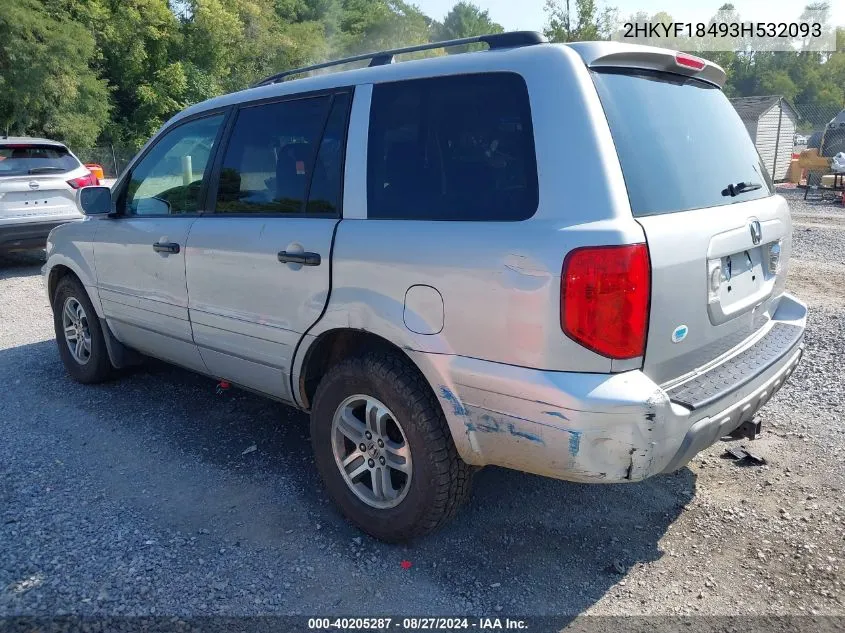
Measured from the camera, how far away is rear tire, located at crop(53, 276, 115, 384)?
16.4 feet

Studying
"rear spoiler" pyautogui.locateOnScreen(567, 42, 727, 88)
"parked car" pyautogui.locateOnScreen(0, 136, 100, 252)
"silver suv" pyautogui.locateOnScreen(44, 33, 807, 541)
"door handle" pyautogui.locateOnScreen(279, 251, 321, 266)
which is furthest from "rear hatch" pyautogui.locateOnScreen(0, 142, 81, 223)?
"rear spoiler" pyautogui.locateOnScreen(567, 42, 727, 88)

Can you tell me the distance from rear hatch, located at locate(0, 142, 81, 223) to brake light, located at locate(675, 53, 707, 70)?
852 cm

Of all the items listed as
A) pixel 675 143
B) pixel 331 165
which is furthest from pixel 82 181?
pixel 675 143

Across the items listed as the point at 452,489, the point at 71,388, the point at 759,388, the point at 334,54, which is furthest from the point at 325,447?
the point at 334,54

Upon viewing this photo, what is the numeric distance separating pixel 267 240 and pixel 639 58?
6.15ft

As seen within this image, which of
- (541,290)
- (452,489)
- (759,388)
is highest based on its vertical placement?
(541,290)

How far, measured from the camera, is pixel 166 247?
4.02 m

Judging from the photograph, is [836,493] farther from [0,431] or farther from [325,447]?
[0,431]

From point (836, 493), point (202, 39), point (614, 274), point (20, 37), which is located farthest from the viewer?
point (202, 39)

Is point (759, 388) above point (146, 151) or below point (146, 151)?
below

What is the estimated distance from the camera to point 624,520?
10.9 feet

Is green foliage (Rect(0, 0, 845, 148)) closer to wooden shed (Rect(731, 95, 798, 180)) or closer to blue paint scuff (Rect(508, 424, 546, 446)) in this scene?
wooden shed (Rect(731, 95, 798, 180))

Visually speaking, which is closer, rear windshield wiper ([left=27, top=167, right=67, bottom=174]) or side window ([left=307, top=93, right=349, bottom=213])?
side window ([left=307, top=93, right=349, bottom=213])

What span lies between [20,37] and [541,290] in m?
34.7
